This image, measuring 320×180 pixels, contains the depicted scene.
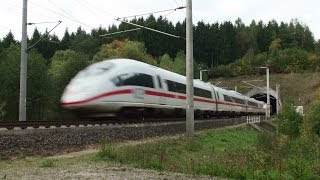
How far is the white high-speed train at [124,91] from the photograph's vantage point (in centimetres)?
2275

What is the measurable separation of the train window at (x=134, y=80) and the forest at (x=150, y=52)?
3.03 m

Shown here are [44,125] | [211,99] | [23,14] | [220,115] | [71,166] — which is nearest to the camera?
[71,166]

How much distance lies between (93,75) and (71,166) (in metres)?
11.3

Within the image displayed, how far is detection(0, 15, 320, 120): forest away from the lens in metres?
57.3

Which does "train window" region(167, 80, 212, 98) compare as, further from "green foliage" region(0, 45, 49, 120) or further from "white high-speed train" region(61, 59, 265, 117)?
"green foliage" region(0, 45, 49, 120)

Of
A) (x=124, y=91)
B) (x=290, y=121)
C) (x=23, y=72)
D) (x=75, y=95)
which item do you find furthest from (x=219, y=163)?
(x=290, y=121)

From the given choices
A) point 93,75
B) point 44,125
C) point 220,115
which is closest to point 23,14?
point 93,75

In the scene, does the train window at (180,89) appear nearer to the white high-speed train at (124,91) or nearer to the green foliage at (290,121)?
the white high-speed train at (124,91)

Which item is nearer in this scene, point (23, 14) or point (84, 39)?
point (23, 14)

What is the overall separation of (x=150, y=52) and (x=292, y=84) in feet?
128

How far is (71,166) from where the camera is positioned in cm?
1287

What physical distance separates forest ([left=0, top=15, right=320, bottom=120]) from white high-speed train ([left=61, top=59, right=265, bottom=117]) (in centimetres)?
188

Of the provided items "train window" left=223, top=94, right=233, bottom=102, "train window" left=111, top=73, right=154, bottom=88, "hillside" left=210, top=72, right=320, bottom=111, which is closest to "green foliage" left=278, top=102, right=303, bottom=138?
"train window" left=223, top=94, right=233, bottom=102

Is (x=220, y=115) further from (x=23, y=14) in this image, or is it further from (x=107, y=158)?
(x=107, y=158)
